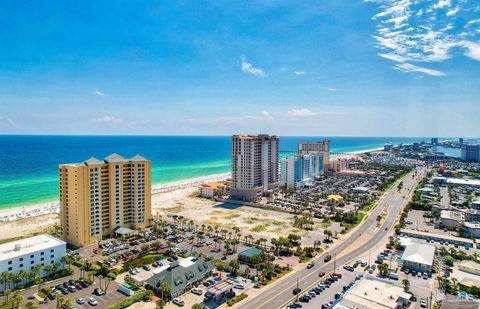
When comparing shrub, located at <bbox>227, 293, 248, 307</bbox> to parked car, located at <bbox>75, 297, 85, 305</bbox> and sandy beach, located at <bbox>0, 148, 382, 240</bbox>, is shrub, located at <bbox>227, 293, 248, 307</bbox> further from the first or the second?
sandy beach, located at <bbox>0, 148, 382, 240</bbox>

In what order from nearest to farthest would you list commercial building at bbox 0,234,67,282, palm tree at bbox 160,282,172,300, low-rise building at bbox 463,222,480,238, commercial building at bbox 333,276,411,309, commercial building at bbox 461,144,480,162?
commercial building at bbox 333,276,411,309 → palm tree at bbox 160,282,172,300 → commercial building at bbox 0,234,67,282 → low-rise building at bbox 463,222,480,238 → commercial building at bbox 461,144,480,162

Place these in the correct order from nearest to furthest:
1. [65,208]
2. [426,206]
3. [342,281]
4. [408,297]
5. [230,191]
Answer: [408,297] < [342,281] < [65,208] < [426,206] < [230,191]

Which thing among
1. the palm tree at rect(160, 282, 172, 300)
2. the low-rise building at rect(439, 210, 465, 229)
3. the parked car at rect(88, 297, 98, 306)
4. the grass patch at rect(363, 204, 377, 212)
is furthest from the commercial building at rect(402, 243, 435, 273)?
the parked car at rect(88, 297, 98, 306)

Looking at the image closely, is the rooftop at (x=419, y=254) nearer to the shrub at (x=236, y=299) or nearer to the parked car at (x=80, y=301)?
the shrub at (x=236, y=299)

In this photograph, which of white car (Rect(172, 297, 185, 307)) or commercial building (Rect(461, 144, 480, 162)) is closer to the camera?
white car (Rect(172, 297, 185, 307))

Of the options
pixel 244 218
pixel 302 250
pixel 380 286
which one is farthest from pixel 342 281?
pixel 244 218

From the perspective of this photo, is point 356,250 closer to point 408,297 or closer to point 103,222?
point 408,297

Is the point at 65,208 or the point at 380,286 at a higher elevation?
the point at 65,208
